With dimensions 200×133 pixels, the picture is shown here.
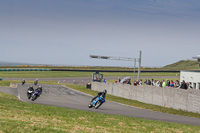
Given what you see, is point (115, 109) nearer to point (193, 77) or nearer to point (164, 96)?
point (164, 96)

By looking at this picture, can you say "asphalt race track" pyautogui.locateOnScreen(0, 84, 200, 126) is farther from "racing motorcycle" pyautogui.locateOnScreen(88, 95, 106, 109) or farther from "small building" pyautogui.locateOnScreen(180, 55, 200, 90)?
"small building" pyautogui.locateOnScreen(180, 55, 200, 90)

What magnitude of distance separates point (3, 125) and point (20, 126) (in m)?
0.52

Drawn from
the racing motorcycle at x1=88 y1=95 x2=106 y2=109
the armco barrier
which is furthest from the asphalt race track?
the armco barrier

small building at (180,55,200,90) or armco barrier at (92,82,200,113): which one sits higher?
small building at (180,55,200,90)

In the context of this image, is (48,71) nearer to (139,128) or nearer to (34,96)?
(34,96)

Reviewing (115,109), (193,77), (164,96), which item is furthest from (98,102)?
(193,77)

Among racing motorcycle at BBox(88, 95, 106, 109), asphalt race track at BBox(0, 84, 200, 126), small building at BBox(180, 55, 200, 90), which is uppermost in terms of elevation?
small building at BBox(180, 55, 200, 90)

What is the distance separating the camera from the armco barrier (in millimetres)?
22403

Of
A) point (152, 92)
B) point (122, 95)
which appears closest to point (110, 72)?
point (122, 95)

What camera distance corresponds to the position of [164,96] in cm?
2681

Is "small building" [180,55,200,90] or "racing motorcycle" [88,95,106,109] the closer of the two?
"racing motorcycle" [88,95,106,109]

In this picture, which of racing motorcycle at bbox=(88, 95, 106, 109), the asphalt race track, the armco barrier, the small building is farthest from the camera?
the small building

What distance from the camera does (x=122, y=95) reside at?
37719 millimetres

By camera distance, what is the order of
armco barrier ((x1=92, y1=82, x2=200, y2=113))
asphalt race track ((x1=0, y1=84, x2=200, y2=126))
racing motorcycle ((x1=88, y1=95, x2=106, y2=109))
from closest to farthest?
asphalt race track ((x1=0, y1=84, x2=200, y2=126)) < racing motorcycle ((x1=88, y1=95, x2=106, y2=109)) < armco barrier ((x1=92, y1=82, x2=200, y2=113))
